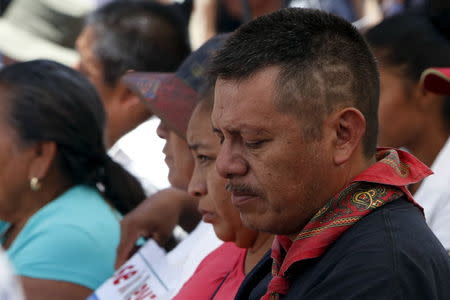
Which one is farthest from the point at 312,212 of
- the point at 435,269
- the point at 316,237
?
the point at 435,269

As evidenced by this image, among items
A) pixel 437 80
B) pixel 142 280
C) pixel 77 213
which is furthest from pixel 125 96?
pixel 437 80

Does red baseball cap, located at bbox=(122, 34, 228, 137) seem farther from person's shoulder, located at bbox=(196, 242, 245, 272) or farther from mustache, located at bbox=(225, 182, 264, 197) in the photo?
mustache, located at bbox=(225, 182, 264, 197)

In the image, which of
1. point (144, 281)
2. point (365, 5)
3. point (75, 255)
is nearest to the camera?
point (144, 281)

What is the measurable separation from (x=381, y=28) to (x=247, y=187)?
71.9 inches

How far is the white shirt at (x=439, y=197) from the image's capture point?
2.81 metres

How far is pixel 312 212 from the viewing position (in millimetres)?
1851

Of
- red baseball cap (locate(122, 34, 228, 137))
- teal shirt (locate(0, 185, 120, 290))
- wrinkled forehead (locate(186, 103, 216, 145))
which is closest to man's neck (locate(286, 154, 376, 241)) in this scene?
wrinkled forehead (locate(186, 103, 216, 145))

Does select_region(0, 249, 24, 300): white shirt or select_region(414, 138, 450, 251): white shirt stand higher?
select_region(0, 249, 24, 300): white shirt

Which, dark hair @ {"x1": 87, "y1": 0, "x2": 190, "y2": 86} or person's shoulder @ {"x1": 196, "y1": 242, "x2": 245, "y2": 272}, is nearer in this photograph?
person's shoulder @ {"x1": 196, "y1": 242, "x2": 245, "y2": 272}

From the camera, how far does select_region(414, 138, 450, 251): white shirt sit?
281 centimetres

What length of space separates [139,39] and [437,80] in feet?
5.68

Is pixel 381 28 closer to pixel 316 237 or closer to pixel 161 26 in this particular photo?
pixel 161 26

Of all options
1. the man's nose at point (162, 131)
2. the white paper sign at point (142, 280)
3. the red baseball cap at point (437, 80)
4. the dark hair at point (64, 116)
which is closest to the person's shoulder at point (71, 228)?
the dark hair at point (64, 116)

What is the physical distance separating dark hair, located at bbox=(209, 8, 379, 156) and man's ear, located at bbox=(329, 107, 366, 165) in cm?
2
